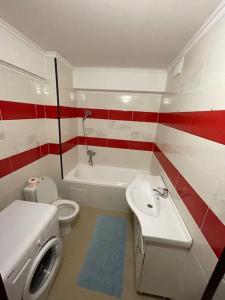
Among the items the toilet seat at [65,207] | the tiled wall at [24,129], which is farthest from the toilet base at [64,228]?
the tiled wall at [24,129]

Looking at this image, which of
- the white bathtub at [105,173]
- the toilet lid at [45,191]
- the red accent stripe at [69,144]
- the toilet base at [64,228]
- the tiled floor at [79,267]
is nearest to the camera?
the tiled floor at [79,267]

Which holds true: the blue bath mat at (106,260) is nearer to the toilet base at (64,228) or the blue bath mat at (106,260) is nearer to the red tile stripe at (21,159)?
the toilet base at (64,228)

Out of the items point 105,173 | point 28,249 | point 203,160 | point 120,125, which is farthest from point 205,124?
point 105,173

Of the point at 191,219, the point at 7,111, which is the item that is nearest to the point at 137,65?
the point at 7,111

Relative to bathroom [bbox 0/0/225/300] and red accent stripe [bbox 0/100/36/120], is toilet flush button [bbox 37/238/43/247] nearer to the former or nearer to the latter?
bathroom [bbox 0/0/225/300]

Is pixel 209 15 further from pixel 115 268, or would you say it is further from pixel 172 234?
pixel 115 268

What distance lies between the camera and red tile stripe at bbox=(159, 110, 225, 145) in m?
0.78

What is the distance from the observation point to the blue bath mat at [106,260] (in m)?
1.31

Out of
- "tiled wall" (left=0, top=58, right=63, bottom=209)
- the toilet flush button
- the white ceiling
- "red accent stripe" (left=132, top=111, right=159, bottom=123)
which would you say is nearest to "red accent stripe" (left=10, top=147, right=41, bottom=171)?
"tiled wall" (left=0, top=58, right=63, bottom=209)

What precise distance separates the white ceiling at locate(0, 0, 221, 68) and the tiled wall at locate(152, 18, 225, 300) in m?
0.22

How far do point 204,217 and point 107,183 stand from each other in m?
1.49

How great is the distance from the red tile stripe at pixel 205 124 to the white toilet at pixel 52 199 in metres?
1.59

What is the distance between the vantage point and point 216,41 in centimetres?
89

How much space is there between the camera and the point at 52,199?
1852mm
